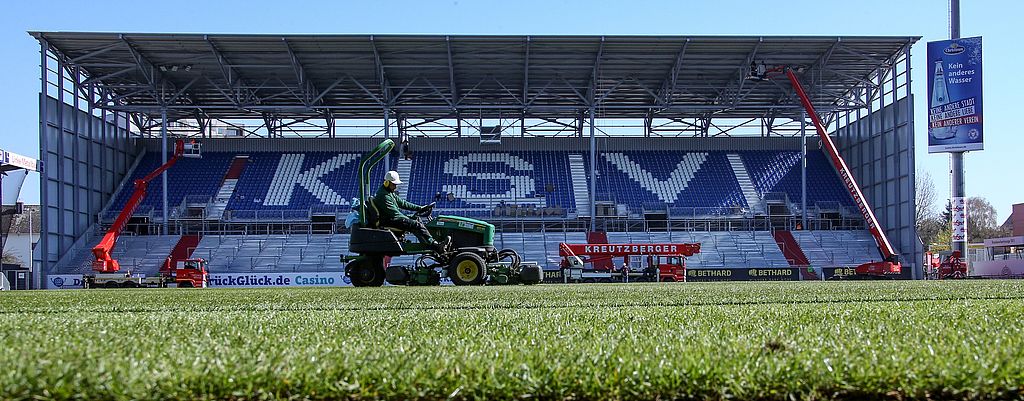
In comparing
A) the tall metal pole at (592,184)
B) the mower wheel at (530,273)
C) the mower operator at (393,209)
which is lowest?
the mower wheel at (530,273)

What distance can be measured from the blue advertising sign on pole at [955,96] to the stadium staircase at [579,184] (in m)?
13.7

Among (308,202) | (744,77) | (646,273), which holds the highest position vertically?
(744,77)

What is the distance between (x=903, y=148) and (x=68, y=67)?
107ft

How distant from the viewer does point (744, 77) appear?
35.8m

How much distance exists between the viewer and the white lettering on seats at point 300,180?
39375 mm

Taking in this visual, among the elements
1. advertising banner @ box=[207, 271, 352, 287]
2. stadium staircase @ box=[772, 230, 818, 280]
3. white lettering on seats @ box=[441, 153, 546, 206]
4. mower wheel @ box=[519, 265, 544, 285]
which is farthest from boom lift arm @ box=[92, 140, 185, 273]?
stadium staircase @ box=[772, 230, 818, 280]

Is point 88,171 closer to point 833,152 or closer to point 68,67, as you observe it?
point 68,67

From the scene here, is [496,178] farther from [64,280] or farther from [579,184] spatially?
[64,280]

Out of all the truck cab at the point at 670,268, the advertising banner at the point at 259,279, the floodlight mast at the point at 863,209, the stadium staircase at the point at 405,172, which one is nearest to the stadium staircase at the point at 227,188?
the advertising banner at the point at 259,279

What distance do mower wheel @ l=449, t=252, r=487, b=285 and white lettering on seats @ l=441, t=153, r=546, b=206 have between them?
23.8 metres

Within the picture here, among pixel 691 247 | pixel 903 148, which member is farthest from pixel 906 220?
pixel 691 247

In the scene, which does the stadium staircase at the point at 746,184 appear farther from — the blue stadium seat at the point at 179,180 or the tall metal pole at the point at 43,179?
the tall metal pole at the point at 43,179

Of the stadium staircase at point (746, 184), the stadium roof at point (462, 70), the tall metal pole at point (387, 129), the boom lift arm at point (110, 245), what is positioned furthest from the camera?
the stadium staircase at point (746, 184)

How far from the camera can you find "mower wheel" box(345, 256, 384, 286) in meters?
16.2
